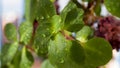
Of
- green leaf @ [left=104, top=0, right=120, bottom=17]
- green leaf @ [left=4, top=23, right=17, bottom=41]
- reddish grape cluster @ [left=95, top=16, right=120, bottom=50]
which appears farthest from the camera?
green leaf @ [left=4, top=23, right=17, bottom=41]

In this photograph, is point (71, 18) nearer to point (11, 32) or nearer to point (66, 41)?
point (66, 41)

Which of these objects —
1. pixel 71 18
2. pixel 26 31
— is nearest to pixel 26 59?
pixel 26 31

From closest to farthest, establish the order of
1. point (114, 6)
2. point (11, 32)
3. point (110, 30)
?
point (114, 6) < point (110, 30) < point (11, 32)

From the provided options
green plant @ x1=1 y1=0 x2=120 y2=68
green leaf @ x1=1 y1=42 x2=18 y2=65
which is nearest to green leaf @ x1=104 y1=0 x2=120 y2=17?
green plant @ x1=1 y1=0 x2=120 y2=68

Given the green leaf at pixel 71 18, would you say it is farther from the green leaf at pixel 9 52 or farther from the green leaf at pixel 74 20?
the green leaf at pixel 9 52

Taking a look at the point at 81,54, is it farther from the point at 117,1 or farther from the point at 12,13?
the point at 12,13

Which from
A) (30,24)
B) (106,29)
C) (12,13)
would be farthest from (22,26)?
(12,13)

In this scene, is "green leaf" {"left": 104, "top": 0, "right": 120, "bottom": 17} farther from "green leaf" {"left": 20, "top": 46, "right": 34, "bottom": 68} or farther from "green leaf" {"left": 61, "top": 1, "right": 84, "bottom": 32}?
"green leaf" {"left": 20, "top": 46, "right": 34, "bottom": 68}
